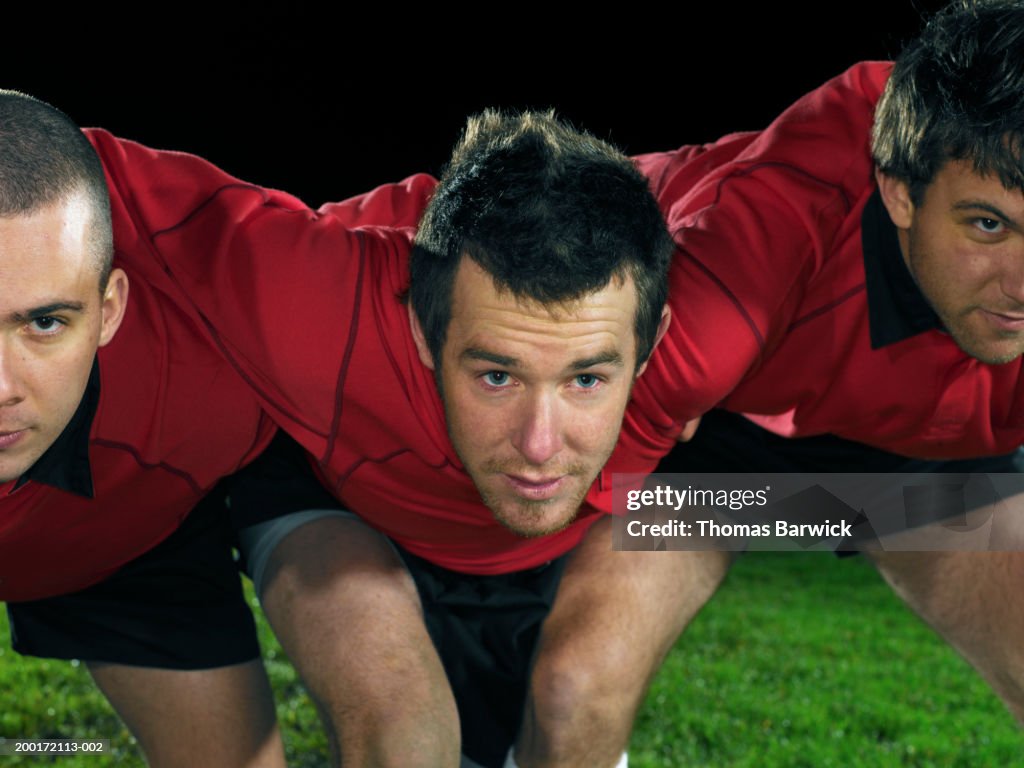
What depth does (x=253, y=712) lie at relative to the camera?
2629 mm

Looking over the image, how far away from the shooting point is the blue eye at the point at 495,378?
2109 mm

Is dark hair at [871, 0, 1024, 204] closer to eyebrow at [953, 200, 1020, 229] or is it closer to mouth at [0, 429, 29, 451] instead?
eyebrow at [953, 200, 1020, 229]

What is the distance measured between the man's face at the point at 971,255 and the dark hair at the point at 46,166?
1.43 metres

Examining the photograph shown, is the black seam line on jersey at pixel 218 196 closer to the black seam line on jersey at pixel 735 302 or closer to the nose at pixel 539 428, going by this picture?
the nose at pixel 539 428

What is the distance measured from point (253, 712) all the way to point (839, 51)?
561cm

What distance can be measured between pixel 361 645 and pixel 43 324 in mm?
792

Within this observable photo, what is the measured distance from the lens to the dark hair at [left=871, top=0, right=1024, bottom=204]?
221cm

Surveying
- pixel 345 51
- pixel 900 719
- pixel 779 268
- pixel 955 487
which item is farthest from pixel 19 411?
pixel 345 51

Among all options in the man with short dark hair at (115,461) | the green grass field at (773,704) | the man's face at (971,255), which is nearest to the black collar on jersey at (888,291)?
the man's face at (971,255)

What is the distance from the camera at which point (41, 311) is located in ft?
6.11

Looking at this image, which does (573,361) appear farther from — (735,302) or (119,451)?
(119,451)

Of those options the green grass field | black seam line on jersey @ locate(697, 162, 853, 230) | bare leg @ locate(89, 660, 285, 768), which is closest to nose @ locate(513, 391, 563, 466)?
black seam line on jersey @ locate(697, 162, 853, 230)
